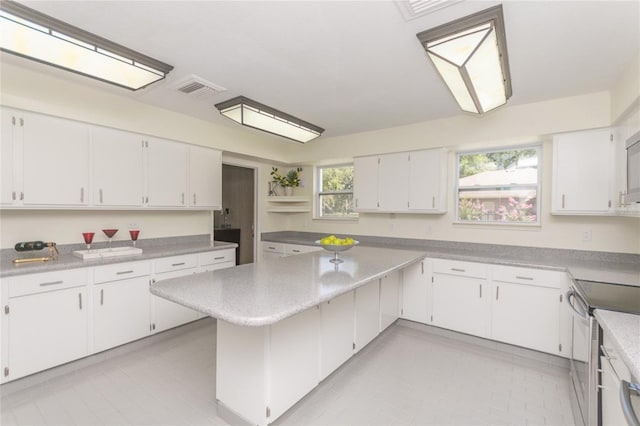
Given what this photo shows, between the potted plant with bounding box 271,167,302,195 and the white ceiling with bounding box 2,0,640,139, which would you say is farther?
the potted plant with bounding box 271,167,302,195

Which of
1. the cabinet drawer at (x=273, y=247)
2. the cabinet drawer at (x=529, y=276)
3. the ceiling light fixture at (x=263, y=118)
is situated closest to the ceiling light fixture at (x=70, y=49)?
the ceiling light fixture at (x=263, y=118)

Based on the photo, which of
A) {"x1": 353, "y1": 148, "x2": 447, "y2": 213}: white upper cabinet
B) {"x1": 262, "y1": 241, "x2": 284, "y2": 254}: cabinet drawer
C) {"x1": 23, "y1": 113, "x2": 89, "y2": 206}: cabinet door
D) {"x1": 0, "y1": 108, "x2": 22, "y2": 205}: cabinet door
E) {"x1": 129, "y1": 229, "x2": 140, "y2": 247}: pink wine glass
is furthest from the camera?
{"x1": 262, "y1": 241, "x2": 284, "y2": 254}: cabinet drawer

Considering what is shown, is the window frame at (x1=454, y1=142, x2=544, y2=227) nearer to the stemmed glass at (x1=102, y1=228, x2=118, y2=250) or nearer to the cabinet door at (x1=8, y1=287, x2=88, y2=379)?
the stemmed glass at (x1=102, y1=228, x2=118, y2=250)

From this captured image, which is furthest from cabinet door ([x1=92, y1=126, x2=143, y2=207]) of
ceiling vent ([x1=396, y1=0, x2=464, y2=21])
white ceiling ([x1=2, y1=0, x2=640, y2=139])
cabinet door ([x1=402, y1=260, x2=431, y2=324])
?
cabinet door ([x1=402, y1=260, x2=431, y2=324])

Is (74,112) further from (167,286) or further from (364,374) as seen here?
(364,374)

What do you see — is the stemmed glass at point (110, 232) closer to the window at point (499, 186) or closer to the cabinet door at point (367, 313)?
the cabinet door at point (367, 313)

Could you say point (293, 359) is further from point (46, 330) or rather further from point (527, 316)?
point (527, 316)

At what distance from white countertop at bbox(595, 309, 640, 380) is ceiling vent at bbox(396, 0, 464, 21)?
1.73 meters

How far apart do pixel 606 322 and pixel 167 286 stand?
7.46 ft

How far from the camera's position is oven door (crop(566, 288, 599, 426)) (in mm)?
1551

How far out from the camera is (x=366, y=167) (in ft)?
13.4

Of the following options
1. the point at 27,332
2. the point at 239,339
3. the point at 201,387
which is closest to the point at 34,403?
the point at 27,332

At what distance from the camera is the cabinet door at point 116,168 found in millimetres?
2771

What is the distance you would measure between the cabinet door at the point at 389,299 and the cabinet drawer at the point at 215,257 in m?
1.98
